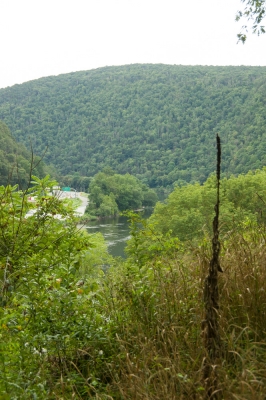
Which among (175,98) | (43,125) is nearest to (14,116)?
(43,125)

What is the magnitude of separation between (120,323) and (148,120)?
17360 cm

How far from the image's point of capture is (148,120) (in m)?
174

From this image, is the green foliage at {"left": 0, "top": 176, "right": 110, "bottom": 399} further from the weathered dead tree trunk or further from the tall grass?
the weathered dead tree trunk

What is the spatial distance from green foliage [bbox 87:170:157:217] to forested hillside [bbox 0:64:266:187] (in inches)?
622

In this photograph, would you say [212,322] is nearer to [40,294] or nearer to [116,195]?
[40,294]

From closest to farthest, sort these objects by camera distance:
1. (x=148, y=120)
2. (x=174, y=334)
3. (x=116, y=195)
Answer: (x=174, y=334) < (x=116, y=195) < (x=148, y=120)

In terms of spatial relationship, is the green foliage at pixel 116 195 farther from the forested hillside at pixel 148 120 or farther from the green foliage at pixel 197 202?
the green foliage at pixel 197 202

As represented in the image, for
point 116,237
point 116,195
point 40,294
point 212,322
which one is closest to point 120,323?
point 40,294

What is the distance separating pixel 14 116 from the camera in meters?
184

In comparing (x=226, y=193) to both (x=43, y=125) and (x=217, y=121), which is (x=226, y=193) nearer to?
(x=217, y=121)

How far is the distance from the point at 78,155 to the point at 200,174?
183 ft

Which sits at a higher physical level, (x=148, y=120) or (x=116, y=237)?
(x=148, y=120)

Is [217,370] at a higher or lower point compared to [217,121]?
lower

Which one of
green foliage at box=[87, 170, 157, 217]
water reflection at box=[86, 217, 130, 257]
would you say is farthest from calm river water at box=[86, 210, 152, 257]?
green foliage at box=[87, 170, 157, 217]
